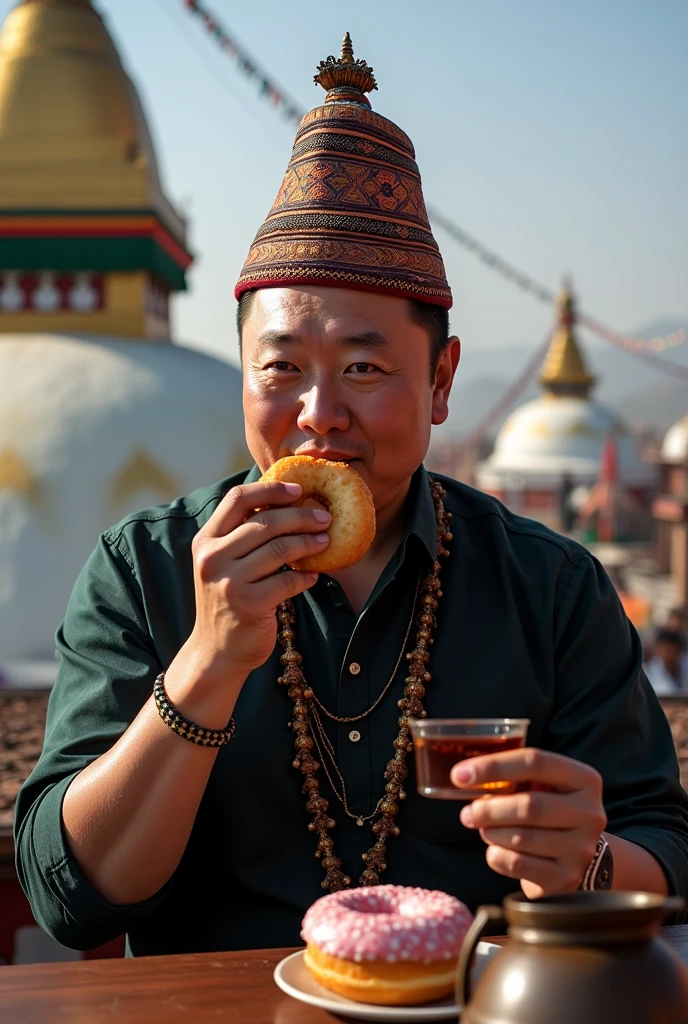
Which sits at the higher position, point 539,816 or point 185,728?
point 185,728

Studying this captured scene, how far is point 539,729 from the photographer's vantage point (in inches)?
99.7

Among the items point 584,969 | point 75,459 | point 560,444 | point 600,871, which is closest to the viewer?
Result: point 584,969

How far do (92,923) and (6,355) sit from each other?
7.77 meters

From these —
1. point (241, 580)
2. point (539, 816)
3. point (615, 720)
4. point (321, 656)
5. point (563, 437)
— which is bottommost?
point (539, 816)

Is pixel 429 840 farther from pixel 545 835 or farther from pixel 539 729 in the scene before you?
pixel 545 835

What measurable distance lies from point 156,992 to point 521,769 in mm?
575

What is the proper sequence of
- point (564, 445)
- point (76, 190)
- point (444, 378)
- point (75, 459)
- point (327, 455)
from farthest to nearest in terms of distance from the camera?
point (564, 445)
point (76, 190)
point (75, 459)
point (444, 378)
point (327, 455)

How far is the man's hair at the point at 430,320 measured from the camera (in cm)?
259

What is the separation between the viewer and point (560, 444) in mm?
33188

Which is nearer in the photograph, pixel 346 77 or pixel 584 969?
pixel 584 969

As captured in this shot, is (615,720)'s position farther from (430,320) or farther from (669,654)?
(669,654)

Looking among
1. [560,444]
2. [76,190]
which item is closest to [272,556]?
[76,190]

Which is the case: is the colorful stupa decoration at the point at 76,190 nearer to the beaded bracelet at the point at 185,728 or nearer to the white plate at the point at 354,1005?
the beaded bracelet at the point at 185,728

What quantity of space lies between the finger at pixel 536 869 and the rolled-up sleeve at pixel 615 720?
0.49m
